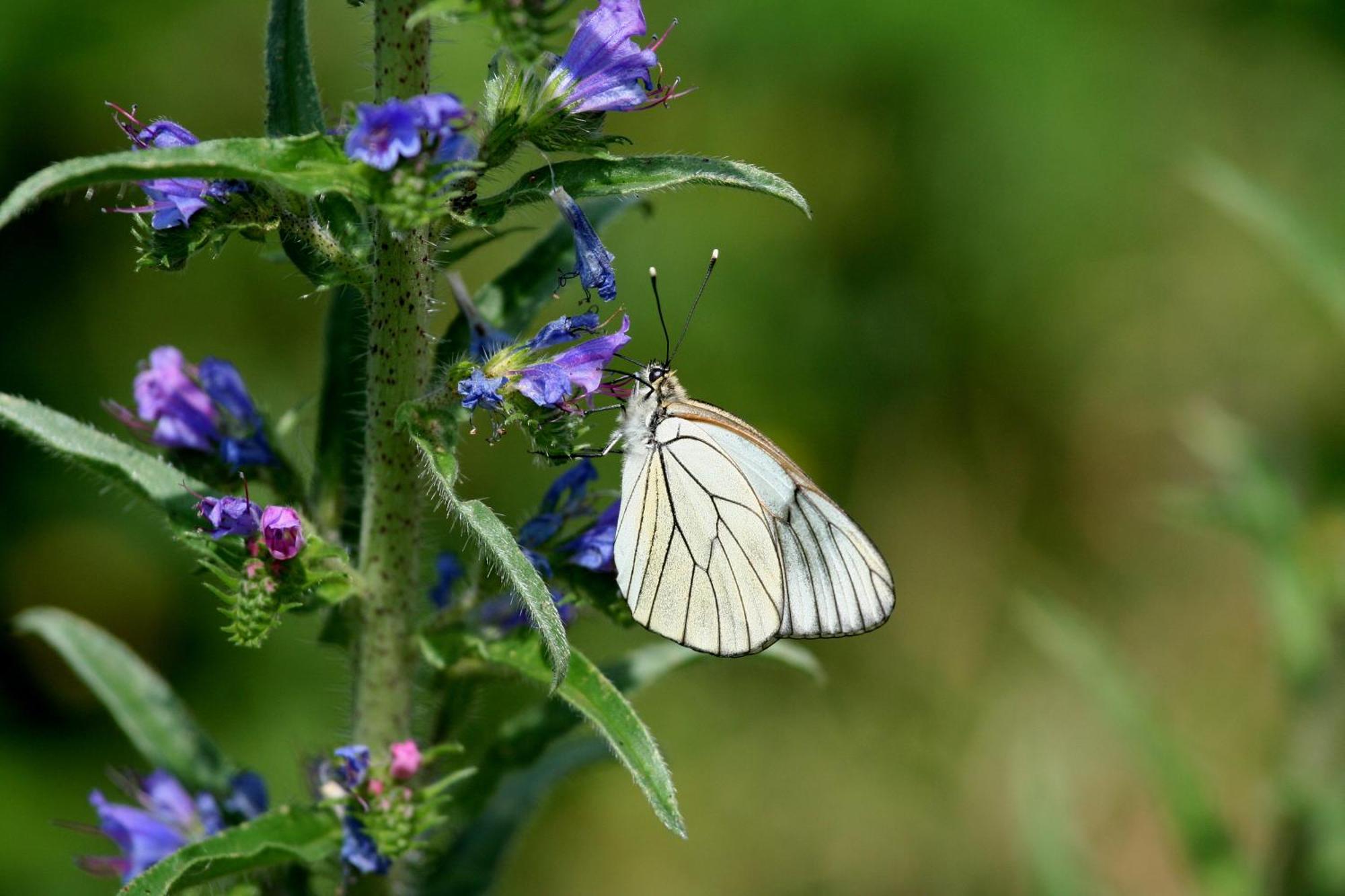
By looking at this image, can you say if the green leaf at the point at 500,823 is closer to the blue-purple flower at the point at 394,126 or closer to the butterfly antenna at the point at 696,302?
the butterfly antenna at the point at 696,302

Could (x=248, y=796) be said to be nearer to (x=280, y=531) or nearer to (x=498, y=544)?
(x=280, y=531)

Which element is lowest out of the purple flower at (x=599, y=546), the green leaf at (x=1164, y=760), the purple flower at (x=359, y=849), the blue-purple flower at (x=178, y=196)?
the green leaf at (x=1164, y=760)

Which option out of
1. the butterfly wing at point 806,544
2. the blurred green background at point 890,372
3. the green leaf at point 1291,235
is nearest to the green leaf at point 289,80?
the butterfly wing at point 806,544

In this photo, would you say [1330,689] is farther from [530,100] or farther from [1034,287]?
[530,100]

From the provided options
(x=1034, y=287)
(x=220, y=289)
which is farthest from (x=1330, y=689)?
(x=220, y=289)

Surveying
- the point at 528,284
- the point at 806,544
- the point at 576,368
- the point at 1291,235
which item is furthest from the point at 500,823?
the point at 1291,235

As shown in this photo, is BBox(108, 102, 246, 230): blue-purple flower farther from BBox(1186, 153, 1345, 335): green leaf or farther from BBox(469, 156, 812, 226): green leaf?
BBox(1186, 153, 1345, 335): green leaf
